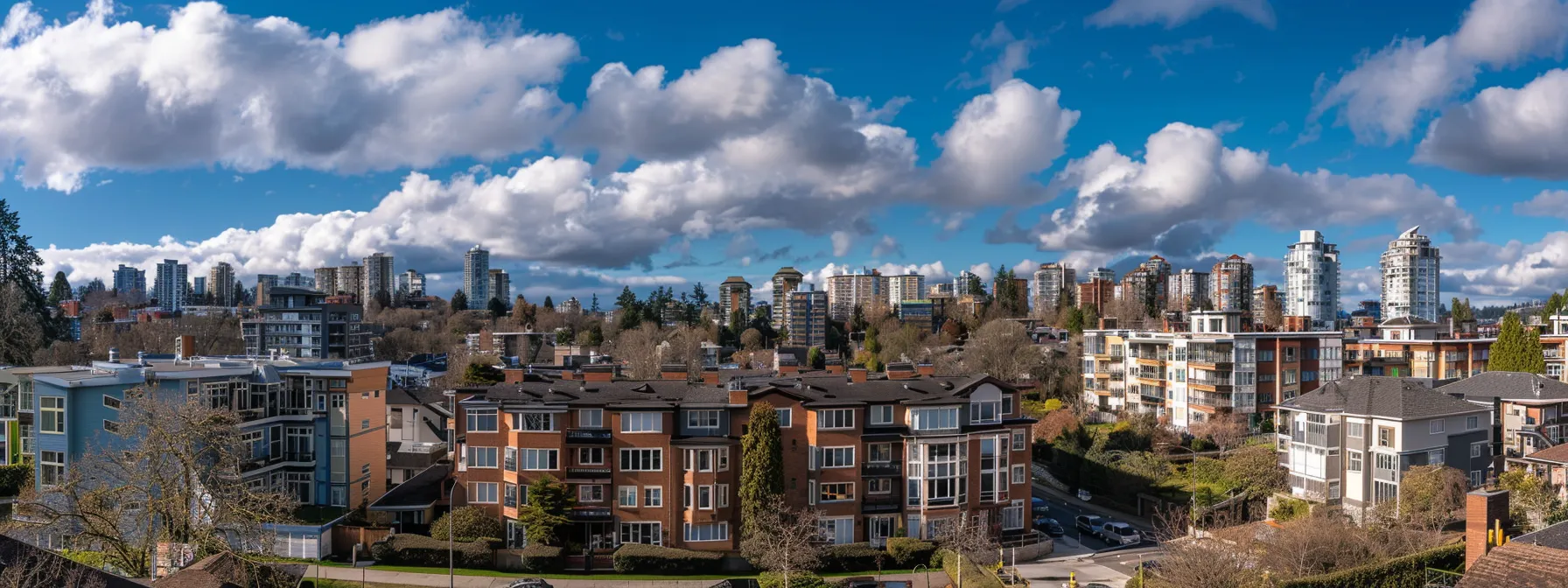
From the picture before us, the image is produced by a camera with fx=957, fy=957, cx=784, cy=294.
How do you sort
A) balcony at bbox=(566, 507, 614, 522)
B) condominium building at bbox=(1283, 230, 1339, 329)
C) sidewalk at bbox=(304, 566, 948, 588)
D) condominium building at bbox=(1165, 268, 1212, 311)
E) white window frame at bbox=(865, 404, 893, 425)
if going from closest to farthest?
sidewalk at bbox=(304, 566, 948, 588), balcony at bbox=(566, 507, 614, 522), white window frame at bbox=(865, 404, 893, 425), condominium building at bbox=(1283, 230, 1339, 329), condominium building at bbox=(1165, 268, 1212, 311)

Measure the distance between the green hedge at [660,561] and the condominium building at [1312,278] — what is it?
384 feet

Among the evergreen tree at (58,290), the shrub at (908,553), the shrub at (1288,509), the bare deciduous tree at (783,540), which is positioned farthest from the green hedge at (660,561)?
the evergreen tree at (58,290)

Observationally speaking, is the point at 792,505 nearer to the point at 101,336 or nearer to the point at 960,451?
the point at 960,451

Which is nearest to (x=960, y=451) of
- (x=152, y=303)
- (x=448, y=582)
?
(x=448, y=582)

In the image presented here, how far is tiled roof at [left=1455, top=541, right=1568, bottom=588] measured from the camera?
1919cm

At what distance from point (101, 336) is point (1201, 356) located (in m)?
99.3

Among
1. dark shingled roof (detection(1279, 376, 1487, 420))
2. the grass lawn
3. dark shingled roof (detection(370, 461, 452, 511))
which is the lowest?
the grass lawn

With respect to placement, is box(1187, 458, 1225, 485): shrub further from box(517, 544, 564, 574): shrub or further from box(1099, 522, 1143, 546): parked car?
box(517, 544, 564, 574): shrub

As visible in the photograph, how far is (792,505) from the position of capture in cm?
4178

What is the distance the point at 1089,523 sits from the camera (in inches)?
1922

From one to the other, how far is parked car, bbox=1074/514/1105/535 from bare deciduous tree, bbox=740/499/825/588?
1573 cm

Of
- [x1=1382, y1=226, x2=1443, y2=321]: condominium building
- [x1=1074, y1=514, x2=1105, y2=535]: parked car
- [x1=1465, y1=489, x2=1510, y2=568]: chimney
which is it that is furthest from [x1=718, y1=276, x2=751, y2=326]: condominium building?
[x1=1465, y1=489, x2=1510, y2=568]: chimney

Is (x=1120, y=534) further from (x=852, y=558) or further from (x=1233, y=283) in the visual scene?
(x=1233, y=283)

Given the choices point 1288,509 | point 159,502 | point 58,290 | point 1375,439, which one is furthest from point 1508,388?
point 58,290
